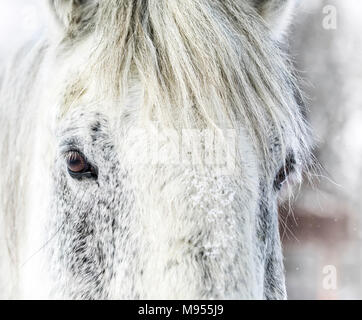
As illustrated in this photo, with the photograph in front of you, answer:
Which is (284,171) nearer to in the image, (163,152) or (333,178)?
(163,152)

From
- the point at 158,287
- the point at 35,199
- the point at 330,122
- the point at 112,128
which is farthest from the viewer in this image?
the point at 330,122

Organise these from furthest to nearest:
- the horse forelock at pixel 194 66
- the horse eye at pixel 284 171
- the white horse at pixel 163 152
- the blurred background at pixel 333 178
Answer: the blurred background at pixel 333 178 → the horse eye at pixel 284 171 → the horse forelock at pixel 194 66 → the white horse at pixel 163 152

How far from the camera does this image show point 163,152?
3.43 feet

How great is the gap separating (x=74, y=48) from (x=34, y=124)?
Answer: 0.98 feet

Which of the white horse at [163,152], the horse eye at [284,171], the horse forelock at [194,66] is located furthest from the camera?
the horse eye at [284,171]

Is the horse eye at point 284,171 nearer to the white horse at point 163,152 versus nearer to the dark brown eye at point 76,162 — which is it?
the white horse at point 163,152

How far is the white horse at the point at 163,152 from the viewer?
0.99 m

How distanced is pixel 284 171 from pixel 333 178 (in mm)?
1932

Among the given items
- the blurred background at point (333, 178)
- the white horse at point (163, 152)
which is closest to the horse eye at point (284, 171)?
the white horse at point (163, 152)

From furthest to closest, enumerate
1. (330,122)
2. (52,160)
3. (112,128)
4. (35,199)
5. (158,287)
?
(330,122) < (35,199) < (52,160) < (112,128) < (158,287)

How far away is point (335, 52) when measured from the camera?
3.49 meters

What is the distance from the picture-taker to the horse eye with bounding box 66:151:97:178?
114 cm
